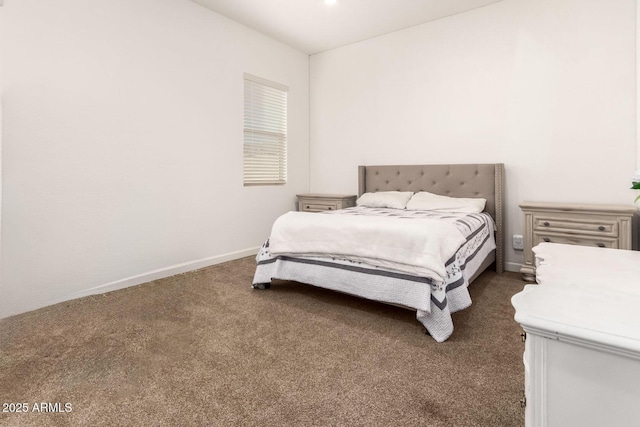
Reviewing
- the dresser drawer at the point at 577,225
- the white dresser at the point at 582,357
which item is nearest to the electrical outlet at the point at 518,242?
the dresser drawer at the point at 577,225

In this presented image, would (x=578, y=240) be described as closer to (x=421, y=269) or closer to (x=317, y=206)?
(x=421, y=269)

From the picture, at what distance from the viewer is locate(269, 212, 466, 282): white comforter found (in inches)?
77.6

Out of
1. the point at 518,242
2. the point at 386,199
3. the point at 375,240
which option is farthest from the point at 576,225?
the point at 375,240

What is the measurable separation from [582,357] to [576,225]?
8.51 feet

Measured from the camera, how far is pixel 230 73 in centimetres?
377

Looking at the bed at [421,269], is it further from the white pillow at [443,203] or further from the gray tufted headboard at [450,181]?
the white pillow at [443,203]

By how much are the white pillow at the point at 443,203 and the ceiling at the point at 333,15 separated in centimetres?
201

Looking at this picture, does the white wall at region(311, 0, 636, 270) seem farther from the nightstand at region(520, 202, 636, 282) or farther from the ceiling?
the nightstand at region(520, 202, 636, 282)

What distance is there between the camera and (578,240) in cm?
275

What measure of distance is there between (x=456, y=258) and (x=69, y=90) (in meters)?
3.12

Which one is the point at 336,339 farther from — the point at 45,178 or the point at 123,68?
the point at 123,68

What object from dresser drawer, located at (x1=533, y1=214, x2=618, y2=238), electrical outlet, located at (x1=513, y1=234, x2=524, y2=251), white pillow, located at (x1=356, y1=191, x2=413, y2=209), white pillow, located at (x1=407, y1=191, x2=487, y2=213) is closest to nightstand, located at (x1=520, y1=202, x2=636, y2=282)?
dresser drawer, located at (x1=533, y1=214, x2=618, y2=238)

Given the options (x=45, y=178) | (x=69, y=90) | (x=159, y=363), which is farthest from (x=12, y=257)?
(x=159, y=363)

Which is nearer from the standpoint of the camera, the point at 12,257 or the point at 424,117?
the point at 12,257
